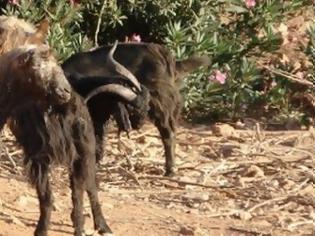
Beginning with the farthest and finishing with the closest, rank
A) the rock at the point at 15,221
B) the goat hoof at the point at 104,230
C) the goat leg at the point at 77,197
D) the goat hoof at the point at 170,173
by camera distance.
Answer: the goat hoof at the point at 170,173 < the rock at the point at 15,221 < the goat hoof at the point at 104,230 < the goat leg at the point at 77,197

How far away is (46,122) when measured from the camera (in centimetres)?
660

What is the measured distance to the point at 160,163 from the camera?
31.1 ft

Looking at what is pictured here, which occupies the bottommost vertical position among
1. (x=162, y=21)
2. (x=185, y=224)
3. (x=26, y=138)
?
(x=185, y=224)

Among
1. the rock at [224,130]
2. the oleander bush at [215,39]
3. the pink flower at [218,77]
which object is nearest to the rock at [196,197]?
the rock at [224,130]

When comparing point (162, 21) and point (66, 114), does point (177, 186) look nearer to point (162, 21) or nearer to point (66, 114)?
point (66, 114)

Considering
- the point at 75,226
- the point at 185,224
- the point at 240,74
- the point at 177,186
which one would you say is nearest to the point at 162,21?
the point at 240,74

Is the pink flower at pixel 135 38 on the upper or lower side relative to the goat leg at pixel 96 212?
upper

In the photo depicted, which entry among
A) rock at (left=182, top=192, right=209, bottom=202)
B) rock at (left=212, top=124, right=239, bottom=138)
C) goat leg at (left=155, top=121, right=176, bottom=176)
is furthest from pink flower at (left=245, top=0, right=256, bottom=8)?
rock at (left=182, top=192, right=209, bottom=202)

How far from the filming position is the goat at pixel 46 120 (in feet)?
20.7

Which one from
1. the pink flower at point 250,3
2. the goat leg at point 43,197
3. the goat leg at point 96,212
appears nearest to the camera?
the goat leg at point 43,197

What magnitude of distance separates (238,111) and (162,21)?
1.23 m

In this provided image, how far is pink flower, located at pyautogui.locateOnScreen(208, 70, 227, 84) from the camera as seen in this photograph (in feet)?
36.8

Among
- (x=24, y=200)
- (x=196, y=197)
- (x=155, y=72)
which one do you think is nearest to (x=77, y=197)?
(x=24, y=200)

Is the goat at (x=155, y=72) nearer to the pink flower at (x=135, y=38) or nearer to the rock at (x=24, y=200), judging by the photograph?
the rock at (x=24, y=200)
